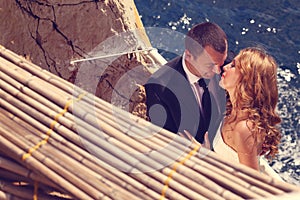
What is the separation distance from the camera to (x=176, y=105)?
2.09 metres

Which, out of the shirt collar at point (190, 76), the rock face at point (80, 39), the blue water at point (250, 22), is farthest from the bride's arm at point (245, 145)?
the blue water at point (250, 22)

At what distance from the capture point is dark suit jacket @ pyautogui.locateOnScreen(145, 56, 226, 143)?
207cm

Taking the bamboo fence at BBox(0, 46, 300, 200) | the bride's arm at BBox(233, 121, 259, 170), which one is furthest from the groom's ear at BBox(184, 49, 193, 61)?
the bamboo fence at BBox(0, 46, 300, 200)

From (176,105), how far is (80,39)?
83 centimetres

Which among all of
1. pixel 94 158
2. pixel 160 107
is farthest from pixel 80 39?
pixel 94 158

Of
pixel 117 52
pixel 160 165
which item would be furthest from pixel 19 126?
pixel 117 52

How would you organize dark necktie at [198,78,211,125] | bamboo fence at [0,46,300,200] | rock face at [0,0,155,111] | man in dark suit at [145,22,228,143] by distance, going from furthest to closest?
rock face at [0,0,155,111] → dark necktie at [198,78,211,125] → man in dark suit at [145,22,228,143] → bamboo fence at [0,46,300,200]

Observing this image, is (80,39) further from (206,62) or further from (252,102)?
(252,102)

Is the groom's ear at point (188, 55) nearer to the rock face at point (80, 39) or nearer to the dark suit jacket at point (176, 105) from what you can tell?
the dark suit jacket at point (176, 105)

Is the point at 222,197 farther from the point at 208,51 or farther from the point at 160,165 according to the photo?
the point at 208,51

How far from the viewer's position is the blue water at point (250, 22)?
4730mm

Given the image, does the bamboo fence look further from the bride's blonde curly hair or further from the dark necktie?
the dark necktie

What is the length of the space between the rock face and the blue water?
179 centimetres

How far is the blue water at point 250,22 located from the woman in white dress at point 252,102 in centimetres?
250
